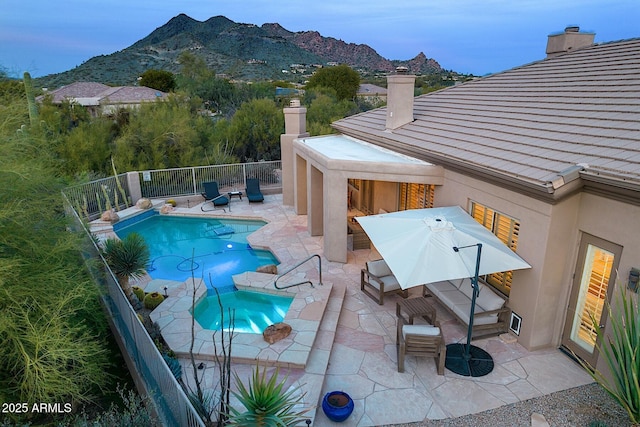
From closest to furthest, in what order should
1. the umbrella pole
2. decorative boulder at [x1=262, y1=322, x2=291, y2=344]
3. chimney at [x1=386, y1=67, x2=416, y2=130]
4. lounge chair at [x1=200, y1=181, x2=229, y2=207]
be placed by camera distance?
the umbrella pole < decorative boulder at [x1=262, y1=322, x2=291, y2=344] < chimney at [x1=386, y1=67, x2=416, y2=130] < lounge chair at [x1=200, y1=181, x2=229, y2=207]

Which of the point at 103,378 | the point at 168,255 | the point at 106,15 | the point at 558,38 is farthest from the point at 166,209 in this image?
the point at 106,15

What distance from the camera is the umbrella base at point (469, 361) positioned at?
24.6ft

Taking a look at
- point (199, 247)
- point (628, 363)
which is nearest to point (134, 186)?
point (199, 247)

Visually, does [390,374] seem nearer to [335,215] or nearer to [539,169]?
[539,169]

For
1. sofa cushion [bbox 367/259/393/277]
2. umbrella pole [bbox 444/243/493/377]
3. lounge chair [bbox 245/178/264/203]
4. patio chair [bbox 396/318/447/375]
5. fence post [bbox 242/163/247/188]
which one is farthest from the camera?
fence post [bbox 242/163/247/188]

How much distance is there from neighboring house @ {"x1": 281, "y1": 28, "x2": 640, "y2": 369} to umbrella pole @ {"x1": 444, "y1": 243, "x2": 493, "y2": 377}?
1074 mm

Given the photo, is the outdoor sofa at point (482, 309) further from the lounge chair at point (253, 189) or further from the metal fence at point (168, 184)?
the metal fence at point (168, 184)

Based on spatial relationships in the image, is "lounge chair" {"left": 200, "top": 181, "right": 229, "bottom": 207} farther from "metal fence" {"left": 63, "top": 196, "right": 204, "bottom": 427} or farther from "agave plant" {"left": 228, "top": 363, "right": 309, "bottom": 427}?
"agave plant" {"left": 228, "top": 363, "right": 309, "bottom": 427}

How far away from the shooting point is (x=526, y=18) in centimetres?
12162

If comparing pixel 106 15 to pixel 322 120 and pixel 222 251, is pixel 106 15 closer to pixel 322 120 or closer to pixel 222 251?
pixel 322 120

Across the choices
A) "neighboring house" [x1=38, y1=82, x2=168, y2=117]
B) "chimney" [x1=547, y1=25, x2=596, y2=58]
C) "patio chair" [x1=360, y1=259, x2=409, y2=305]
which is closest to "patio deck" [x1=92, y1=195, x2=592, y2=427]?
"patio chair" [x1=360, y1=259, x2=409, y2=305]

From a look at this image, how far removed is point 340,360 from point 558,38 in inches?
541

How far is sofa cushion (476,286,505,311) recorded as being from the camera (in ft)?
27.6

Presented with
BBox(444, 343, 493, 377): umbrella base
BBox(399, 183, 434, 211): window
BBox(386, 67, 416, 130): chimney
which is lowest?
BBox(444, 343, 493, 377): umbrella base
